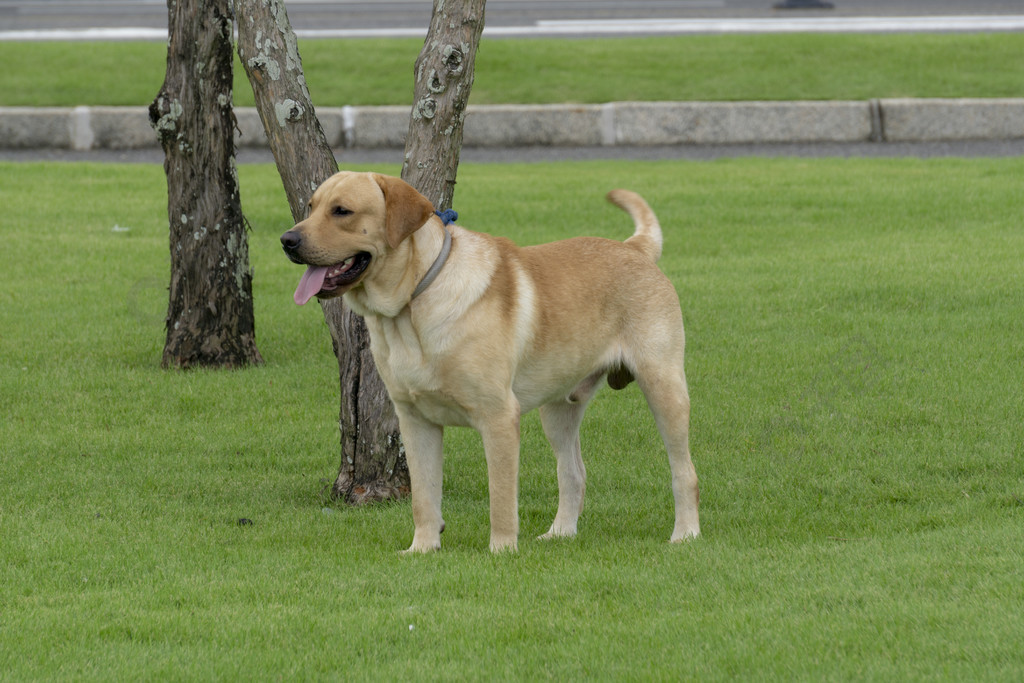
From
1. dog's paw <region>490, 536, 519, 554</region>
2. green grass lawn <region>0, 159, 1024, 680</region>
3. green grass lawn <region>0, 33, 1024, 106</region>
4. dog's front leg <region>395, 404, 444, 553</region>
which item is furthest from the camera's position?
green grass lawn <region>0, 33, 1024, 106</region>

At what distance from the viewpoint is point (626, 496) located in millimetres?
6516

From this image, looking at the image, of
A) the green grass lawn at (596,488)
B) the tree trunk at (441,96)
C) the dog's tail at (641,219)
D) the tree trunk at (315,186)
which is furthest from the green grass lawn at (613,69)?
the dog's tail at (641,219)

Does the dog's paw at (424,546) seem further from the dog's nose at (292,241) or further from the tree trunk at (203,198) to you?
the tree trunk at (203,198)

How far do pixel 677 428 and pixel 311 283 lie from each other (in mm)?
1826

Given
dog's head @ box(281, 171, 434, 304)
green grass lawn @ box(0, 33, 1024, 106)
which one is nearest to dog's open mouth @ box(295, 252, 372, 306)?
dog's head @ box(281, 171, 434, 304)

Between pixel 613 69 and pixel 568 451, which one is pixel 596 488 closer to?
pixel 568 451

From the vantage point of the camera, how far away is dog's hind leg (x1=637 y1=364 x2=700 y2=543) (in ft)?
18.6

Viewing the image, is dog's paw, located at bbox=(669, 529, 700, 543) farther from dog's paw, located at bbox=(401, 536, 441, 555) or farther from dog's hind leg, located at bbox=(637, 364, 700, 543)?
dog's paw, located at bbox=(401, 536, 441, 555)

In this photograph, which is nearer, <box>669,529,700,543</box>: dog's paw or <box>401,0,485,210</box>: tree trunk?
<box>669,529,700,543</box>: dog's paw

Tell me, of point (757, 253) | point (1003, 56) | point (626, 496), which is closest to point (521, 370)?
point (626, 496)

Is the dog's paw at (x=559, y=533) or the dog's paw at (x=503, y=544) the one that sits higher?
the dog's paw at (x=503, y=544)

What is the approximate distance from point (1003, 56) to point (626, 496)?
14.2m

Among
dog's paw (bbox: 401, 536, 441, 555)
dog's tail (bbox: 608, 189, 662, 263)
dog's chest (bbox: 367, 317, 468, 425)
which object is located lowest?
dog's paw (bbox: 401, 536, 441, 555)

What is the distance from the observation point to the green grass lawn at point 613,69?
→ 1678 cm
